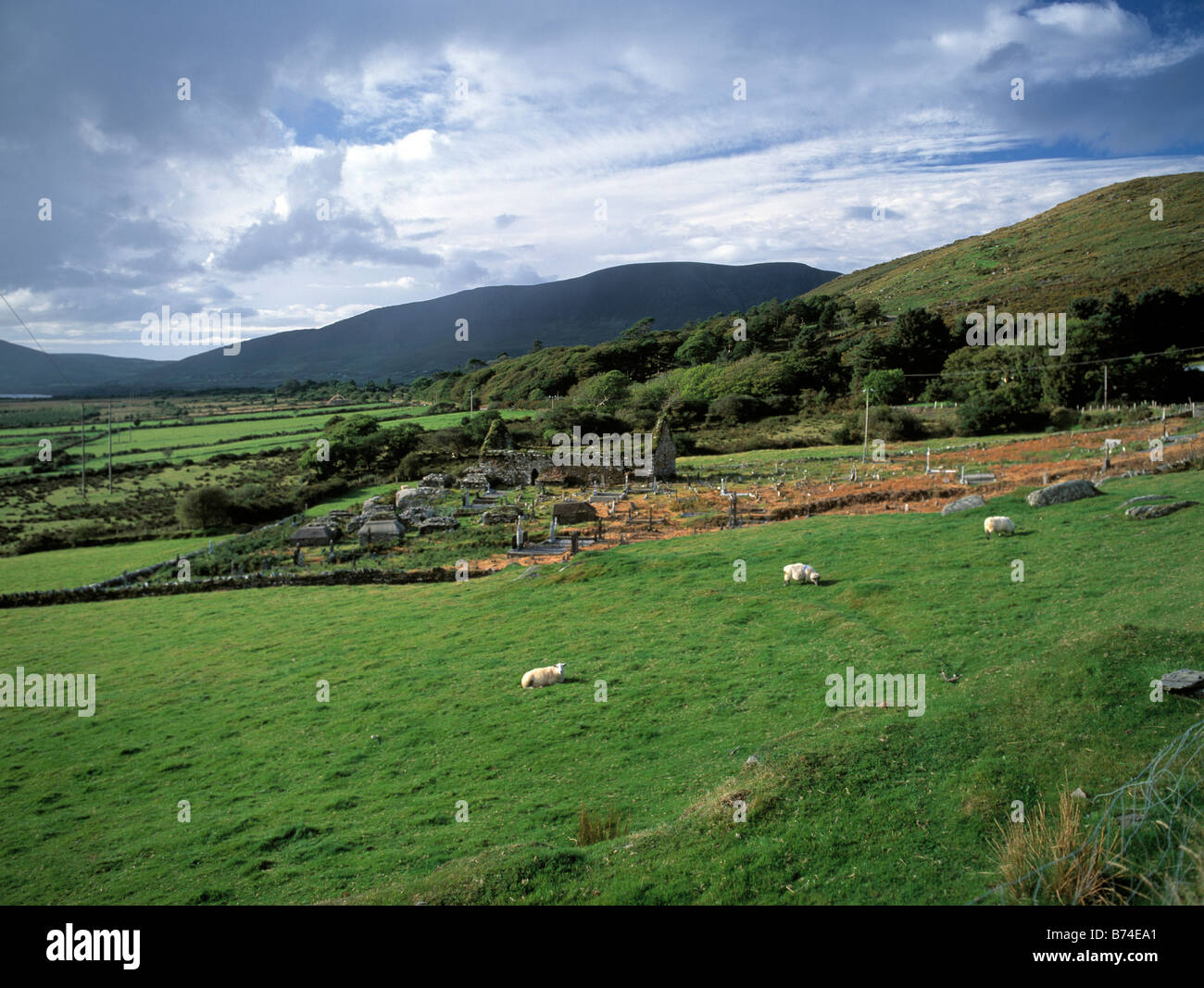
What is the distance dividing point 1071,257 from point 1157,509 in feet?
353

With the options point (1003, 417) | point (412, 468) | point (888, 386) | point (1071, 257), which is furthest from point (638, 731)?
A: point (1071, 257)

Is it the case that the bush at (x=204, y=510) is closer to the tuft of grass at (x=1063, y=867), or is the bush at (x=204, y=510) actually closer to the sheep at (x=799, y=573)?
the sheep at (x=799, y=573)

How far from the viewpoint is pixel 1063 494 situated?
22391 mm

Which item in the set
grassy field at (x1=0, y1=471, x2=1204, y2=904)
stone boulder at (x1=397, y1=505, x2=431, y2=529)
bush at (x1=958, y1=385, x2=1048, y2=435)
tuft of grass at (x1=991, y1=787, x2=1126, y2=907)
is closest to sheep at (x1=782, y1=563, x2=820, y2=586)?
grassy field at (x1=0, y1=471, x2=1204, y2=904)

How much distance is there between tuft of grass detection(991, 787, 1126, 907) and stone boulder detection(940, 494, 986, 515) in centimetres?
1865

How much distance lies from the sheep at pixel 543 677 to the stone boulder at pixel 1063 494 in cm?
1657

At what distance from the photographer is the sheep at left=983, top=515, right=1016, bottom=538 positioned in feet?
66.4

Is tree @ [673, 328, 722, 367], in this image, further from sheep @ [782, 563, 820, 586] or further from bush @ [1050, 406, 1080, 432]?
sheep @ [782, 563, 820, 586]

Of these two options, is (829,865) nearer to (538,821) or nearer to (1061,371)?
(538,821)

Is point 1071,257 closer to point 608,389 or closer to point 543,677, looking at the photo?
point 608,389

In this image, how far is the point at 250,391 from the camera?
184 metres

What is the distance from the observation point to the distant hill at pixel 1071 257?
88125mm
